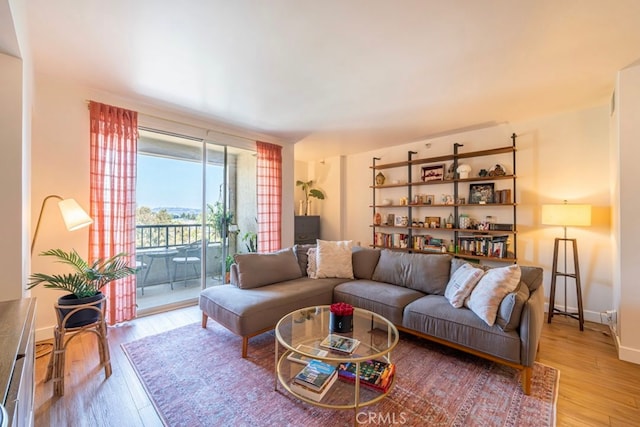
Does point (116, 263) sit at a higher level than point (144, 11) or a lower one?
lower

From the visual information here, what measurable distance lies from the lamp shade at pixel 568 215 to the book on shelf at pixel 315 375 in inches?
113

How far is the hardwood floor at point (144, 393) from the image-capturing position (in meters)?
1.61

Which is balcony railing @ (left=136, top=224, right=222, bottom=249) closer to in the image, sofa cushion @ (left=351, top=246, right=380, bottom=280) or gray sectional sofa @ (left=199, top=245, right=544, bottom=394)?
gray sectional sofa @ (left=199, top=245, right=544, bottom=394)

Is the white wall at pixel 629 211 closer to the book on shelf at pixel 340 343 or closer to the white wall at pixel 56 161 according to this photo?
the book on shelf at pixel 340 343

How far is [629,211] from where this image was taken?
2.26 meters

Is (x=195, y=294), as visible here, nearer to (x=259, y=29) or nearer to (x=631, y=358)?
(x=259, y=29)

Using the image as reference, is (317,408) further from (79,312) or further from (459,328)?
(79,312)

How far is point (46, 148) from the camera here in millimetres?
2580

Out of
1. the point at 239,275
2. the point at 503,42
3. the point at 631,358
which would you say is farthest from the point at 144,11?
the point at 631,358

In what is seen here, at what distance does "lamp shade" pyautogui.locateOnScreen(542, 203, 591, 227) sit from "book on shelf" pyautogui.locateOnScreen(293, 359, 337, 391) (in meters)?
2.86

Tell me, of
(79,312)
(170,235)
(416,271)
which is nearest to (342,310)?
(416,271)

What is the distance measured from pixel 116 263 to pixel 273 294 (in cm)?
133

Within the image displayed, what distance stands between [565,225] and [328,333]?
2825 mm

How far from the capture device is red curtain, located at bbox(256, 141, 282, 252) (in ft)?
13.9
